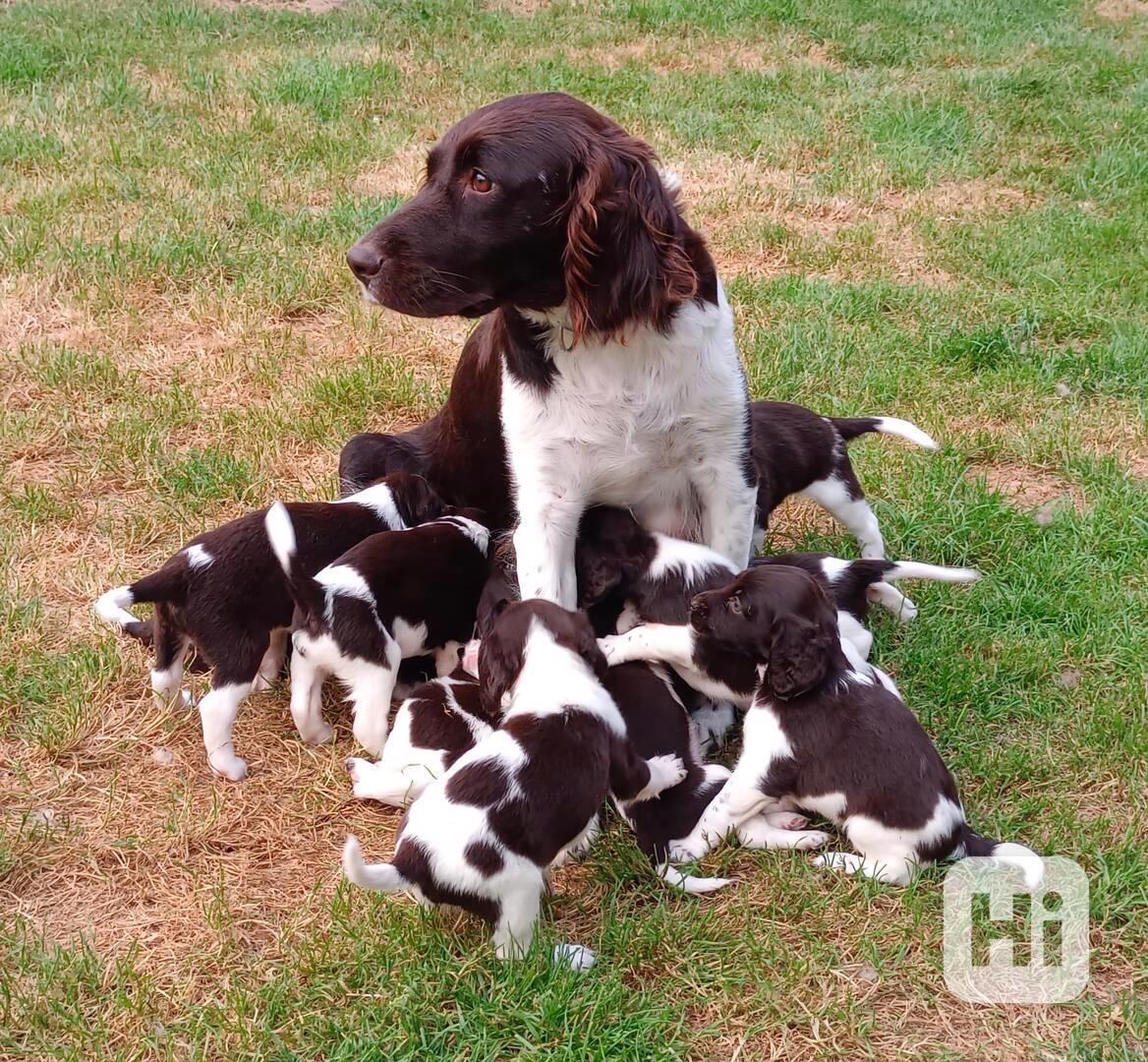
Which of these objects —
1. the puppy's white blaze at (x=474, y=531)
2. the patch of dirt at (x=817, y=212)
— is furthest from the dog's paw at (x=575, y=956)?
the patch of dirt at (x=817, y=212)

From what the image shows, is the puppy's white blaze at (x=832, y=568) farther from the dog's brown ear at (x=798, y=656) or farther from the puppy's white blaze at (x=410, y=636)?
the puppy's white blaze at (x=410, y=636)

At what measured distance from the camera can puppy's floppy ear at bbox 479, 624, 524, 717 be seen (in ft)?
9.59

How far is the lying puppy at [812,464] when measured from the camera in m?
3.87

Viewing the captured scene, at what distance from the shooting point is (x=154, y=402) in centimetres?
482

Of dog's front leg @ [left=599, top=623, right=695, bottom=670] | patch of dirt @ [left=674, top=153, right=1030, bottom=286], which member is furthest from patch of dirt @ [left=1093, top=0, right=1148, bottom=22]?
dog's front leg @ [left=599, top=623, right=695, bottom=670]

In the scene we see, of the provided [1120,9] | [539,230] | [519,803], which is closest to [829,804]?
[519,803]

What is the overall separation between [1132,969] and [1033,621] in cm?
134

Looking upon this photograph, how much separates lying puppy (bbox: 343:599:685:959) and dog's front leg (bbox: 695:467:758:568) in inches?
31.9

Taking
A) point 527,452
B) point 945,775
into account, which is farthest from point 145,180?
point 945,775

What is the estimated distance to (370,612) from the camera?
321 centimetres

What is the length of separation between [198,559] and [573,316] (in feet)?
3.90

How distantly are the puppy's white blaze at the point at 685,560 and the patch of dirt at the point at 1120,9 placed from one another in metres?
9.87

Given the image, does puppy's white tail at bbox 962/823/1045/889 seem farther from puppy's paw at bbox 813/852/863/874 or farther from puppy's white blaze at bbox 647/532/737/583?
puppy's white blaze at bbox 647/532/737/583

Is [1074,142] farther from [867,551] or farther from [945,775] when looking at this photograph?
[945,775]
